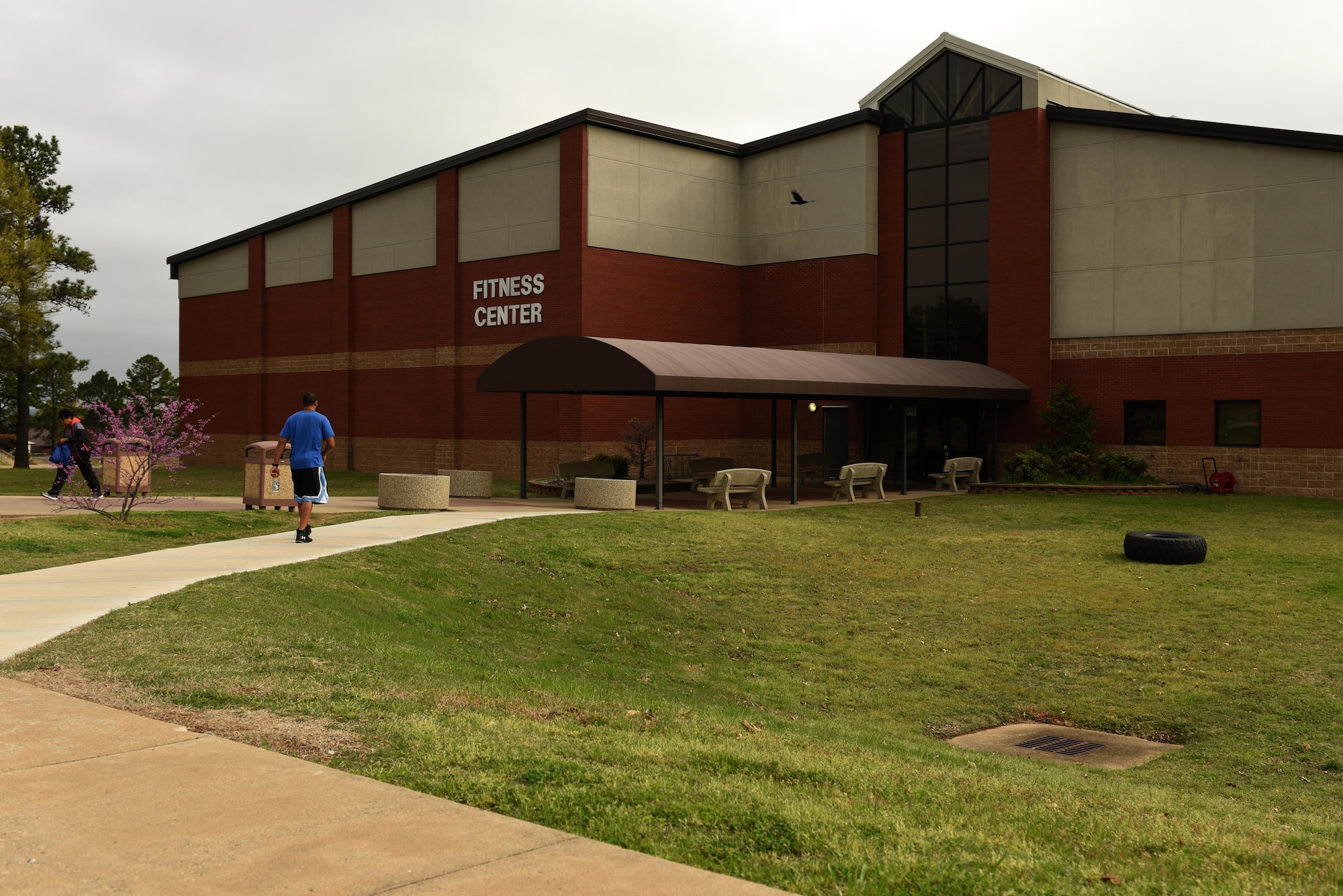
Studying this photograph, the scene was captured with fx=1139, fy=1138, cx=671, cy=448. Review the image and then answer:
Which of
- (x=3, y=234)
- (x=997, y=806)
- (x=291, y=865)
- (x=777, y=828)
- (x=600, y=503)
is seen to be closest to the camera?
(x=291, y=865)

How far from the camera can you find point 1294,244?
28.0m

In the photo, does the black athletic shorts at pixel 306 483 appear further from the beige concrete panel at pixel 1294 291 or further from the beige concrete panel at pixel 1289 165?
the beige concrete panel at pixel 1289 165

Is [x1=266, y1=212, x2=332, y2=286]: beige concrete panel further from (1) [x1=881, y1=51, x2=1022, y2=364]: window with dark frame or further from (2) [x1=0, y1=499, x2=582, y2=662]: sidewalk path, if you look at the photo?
(2) [x1=0, y1=499, x2=582, y2=662]: sidewalk path

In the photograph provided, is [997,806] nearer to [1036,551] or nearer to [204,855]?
[204,855]

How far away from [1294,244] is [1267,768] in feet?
76.6

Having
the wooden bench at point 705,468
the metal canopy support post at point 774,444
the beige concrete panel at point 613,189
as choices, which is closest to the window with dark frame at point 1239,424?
the metal canopy support post at point 774,444

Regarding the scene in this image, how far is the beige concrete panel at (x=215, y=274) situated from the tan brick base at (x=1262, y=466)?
1350 inches

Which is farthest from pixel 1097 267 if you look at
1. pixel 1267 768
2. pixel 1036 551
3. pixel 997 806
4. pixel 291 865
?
pixel 291 865

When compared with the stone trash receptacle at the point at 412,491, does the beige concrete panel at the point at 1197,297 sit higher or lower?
higher

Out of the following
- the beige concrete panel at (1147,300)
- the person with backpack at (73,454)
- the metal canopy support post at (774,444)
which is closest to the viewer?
the person with backpack at (73,454)

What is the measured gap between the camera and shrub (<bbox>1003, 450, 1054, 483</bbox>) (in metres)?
30.0

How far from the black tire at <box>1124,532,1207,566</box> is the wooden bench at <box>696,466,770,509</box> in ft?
25.6

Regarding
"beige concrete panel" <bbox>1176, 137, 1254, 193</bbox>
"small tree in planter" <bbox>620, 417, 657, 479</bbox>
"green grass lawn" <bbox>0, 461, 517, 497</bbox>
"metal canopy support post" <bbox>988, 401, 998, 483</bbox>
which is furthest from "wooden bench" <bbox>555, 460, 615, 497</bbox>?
"beige concrete panel" <bbox>1176, 137, 1254, 193</bbox>

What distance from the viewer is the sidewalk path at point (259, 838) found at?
4.09m
